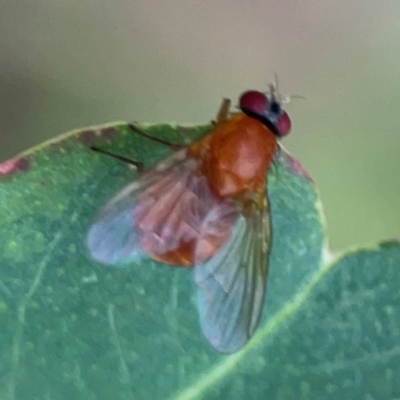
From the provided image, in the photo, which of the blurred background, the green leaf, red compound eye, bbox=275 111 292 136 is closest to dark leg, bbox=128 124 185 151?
the green leaf

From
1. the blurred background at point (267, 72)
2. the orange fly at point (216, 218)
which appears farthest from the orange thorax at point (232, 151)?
the blurred background at point (267, 72)

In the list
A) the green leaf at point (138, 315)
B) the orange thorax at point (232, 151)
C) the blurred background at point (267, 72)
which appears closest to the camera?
the green leaf at point (138, 315)

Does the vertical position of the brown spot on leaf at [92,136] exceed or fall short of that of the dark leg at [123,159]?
it exceeds it

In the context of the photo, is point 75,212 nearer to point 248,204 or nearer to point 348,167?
point 248,204

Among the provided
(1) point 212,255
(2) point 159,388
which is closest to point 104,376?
(2) point 159,388

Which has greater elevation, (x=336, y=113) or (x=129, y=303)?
(x=336, y=113)

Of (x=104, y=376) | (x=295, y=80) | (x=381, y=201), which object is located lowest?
(x=104, y=376)

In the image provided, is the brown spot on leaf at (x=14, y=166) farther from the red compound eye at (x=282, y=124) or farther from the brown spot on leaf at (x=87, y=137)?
the red compound eye at (x=282, y=124)

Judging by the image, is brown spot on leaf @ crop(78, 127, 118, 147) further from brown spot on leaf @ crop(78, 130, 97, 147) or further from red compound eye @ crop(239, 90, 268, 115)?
red compound eye @ crop(239, 90, 268, 115)

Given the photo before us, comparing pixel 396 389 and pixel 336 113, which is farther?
pixel 336 113
